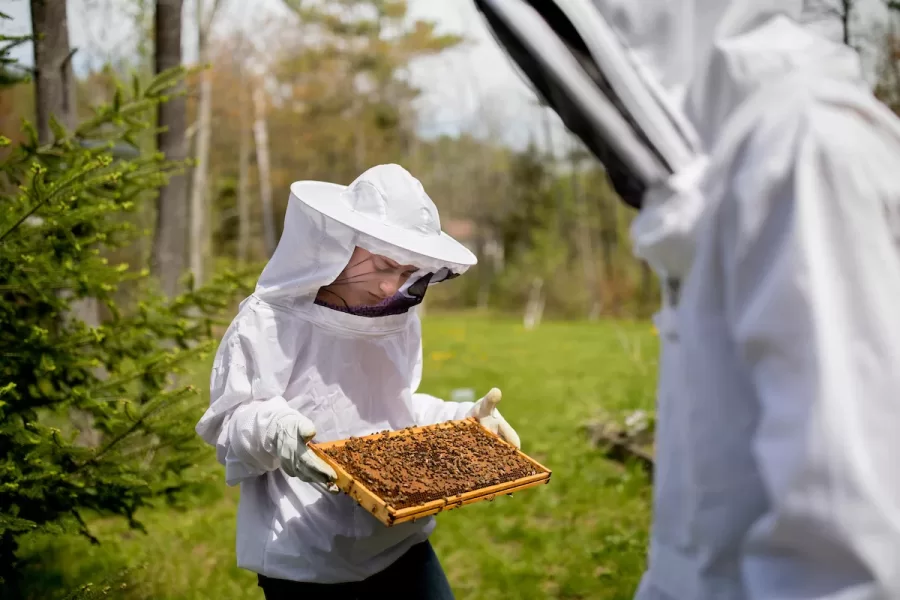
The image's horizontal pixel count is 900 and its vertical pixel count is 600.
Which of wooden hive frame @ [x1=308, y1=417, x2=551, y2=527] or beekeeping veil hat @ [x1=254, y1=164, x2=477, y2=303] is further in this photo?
beekeeping veil hat @ [x1=254, y1=164, x2=477, y2=303]

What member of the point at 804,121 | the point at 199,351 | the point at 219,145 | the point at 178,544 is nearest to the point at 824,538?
the point at 804,121

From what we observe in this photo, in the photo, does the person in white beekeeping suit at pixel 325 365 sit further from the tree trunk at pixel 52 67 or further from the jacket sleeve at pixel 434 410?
the tree trunk at pixel 52 67

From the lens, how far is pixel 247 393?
187 centimetres

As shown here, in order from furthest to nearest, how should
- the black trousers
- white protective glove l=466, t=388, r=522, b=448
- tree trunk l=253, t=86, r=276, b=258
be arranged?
1. tree trunk l=253, t=86, r=276, b=258
2. white protective glove l=466, t=388, r=522, b=448
3. the black trousers

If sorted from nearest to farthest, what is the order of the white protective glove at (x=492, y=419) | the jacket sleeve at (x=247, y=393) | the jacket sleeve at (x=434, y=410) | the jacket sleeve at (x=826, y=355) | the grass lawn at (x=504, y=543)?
the jacket sleeve at (x=826, y=355) < the jacket sleeve at (x=247, y=393) < the white protective glove at (x=492, y=419) < the jacket sleeve at (x=434, y=410) < the grass lawn at (x=504, y=543)

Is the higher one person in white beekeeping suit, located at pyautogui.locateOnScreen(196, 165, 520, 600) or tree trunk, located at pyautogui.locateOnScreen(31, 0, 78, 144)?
tree trunk, located at pyautogui.locateOnScreen(31, 0, 78, 144)

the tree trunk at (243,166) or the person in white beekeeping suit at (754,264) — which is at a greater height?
the person in white beekeeping suit at (754,264)

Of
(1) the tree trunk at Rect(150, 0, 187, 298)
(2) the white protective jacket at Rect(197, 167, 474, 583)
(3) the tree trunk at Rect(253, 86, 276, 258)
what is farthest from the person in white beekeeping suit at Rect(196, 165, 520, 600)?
(3) the tree trunk at Rect(253, 86, 276, 258)

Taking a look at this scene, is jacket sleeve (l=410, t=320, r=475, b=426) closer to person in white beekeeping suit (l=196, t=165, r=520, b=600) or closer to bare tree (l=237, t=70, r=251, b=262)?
person in white beekeeping suit (l=196, t=165, r=520, b=600)

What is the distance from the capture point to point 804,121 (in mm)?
843

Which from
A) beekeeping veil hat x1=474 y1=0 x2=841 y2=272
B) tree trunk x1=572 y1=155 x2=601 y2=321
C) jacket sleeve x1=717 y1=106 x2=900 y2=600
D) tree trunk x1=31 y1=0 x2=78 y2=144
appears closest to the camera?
jacket sleeve x1=717 y1=106 x2=900 y2=600

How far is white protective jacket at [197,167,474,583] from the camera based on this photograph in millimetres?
1875

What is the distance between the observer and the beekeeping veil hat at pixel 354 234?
1860mm

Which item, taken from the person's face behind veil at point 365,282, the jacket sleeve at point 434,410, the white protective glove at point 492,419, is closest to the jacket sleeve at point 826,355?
the person's face behind veil at point 365,282
